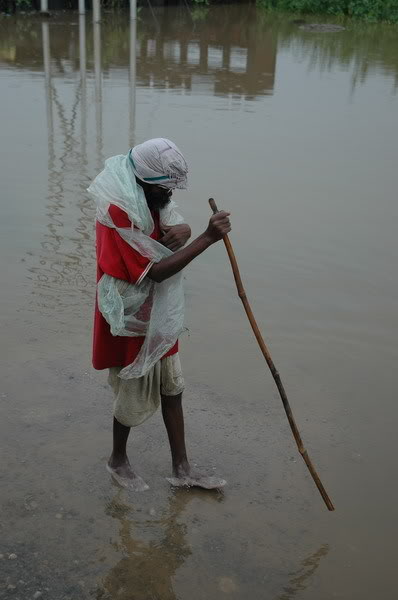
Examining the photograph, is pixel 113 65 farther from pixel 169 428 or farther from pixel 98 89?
pixel 169 428

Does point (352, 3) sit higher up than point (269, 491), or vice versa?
point (352, 3)

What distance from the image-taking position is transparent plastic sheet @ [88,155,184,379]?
2311 millimetres

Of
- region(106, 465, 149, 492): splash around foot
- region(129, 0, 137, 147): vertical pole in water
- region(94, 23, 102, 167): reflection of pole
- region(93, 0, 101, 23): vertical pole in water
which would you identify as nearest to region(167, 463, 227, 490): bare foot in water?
region(106, 465, 149, 492): splash around foot

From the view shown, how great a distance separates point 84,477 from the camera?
2844 mm

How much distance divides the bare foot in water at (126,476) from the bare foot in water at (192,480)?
132 mm

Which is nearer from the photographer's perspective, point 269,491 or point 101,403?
point 269,491

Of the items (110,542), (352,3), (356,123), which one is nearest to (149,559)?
(110,542)

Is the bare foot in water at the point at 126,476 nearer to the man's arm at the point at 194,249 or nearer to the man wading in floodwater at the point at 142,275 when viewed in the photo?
the man wading in floodwater at the point at 142,275

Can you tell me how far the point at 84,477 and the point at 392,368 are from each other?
1960 mm

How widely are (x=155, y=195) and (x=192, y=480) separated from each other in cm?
124

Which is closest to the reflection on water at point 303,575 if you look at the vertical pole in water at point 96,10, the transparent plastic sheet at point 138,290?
the transparent plastic sheet at point 138,290

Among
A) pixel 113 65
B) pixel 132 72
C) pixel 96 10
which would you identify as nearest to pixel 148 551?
pixel 132 72

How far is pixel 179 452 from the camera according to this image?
9.21ft

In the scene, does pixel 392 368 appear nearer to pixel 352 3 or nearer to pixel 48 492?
pixel 48 492
